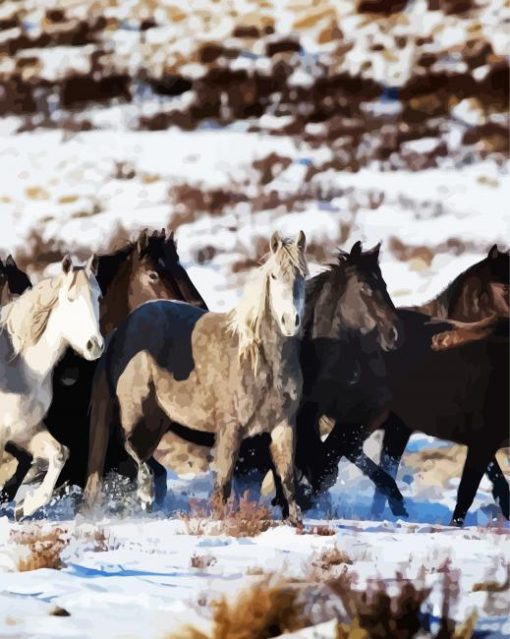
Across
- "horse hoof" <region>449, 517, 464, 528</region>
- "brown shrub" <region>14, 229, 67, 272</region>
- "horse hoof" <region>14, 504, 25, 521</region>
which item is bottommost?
"horse hoof" <region>14, 504, 25, 521</region>

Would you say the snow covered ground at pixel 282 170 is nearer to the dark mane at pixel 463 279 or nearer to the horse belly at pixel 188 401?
the dark mane at pixel 463 279

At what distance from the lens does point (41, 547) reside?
342 centimetres

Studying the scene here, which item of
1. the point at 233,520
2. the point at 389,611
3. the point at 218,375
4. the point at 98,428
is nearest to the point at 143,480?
the point at 98,428

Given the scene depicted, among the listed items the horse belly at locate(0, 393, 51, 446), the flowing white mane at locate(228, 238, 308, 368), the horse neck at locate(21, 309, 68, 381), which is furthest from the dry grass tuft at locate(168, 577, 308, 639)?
the horse neck at locate(21, 309, 68, 381)

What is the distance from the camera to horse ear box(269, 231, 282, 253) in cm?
363

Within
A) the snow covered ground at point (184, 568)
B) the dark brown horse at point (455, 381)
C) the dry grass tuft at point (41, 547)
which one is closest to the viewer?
the snow covered ground at point (184, 568)

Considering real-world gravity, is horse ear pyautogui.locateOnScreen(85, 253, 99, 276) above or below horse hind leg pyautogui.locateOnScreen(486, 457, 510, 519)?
above

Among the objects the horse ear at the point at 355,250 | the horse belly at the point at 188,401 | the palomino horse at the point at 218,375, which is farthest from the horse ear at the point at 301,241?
the horse belly at the point at 188,401

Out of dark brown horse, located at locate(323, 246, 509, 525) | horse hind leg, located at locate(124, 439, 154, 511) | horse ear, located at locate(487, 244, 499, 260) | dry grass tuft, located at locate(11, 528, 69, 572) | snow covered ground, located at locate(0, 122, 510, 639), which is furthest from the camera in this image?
horse ear, located at locate(487, 244, 499, 260)

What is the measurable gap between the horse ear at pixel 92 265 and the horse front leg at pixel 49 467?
671 millimetres

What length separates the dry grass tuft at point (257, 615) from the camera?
3.14m

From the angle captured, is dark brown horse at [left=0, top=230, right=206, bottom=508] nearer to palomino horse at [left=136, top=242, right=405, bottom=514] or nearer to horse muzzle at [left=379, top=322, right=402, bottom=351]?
palomino horse at [left=136, top=242, right=405, bottom=514]

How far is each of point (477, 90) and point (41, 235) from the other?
78.2 inches

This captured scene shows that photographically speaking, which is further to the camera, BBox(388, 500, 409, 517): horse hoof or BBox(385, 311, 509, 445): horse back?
BBox(385, 311, 509, 445): horse back
